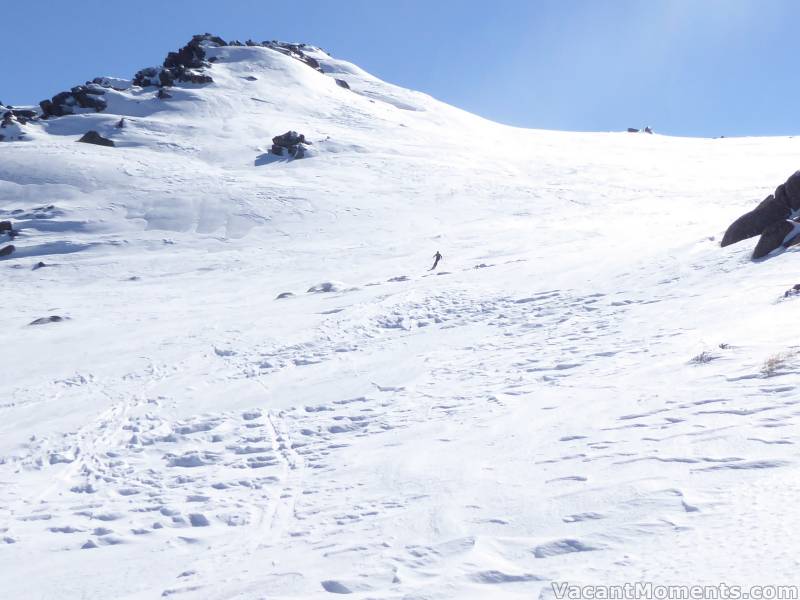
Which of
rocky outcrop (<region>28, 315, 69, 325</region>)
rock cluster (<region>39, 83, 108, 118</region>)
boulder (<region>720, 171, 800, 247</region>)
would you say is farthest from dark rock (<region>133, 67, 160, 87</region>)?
boulder (<region>720, 171, 800, 247</region>)

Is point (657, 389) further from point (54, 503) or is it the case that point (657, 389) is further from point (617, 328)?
point (54, 503)

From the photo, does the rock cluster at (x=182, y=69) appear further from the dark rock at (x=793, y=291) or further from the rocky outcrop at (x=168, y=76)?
the dark rock at (x=793, y=291)

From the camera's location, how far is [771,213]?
15875mm

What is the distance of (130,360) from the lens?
14.3 m

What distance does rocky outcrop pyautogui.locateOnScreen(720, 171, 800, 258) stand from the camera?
15.0m

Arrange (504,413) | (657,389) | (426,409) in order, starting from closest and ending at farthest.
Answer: (657,389), (504,413), (426,409)

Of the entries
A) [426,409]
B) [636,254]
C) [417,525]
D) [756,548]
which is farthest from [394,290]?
[756,548]

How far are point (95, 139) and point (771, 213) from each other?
47420 mm

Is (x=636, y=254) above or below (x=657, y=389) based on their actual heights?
above

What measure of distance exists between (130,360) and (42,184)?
111ft

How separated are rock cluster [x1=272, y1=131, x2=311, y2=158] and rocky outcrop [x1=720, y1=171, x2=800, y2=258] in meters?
35.8

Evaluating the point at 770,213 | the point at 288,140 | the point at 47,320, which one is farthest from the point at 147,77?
the point at 770,213

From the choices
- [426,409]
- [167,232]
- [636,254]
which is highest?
[167,232]

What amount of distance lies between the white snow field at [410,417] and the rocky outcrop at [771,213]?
0.94 m
